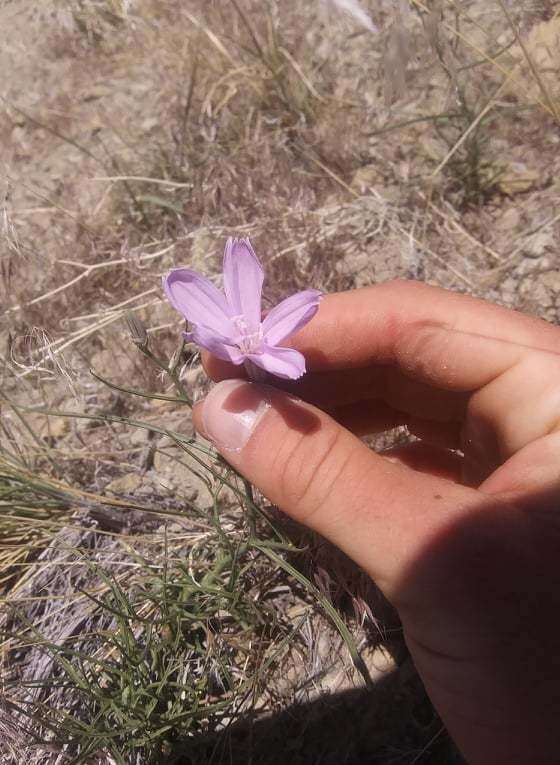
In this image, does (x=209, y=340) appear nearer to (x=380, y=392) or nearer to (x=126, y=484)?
(x=380, y=392)

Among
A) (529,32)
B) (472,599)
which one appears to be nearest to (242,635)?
(472,599)

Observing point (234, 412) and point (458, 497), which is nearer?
point (458, 497)

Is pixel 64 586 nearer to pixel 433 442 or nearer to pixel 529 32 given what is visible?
pixel 433 442

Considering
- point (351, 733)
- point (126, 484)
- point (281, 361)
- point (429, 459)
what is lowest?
point (351, 733)

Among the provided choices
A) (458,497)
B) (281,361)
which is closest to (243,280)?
(281,361)

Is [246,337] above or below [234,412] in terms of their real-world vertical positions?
above

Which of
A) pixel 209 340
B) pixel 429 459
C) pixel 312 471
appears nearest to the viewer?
pixel 209 340

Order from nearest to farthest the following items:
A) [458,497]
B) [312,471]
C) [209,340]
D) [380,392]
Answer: [209,340], [458,497], [312,471], [380,392]
